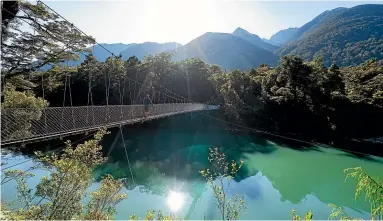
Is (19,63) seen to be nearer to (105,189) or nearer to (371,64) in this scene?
(105,189)

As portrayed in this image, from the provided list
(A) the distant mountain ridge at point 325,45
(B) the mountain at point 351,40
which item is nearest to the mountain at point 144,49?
(A) the distant mountain ridge at point 325,45

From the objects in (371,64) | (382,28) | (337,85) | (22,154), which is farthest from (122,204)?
(382,28)

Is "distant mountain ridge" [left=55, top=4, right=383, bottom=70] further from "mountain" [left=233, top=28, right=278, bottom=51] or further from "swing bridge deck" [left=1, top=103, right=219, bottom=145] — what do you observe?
"swing bridge deck" [left=1, top=103, right=219, bottom=145]

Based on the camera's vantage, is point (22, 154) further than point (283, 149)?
No

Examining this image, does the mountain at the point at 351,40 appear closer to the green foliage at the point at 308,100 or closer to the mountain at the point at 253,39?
the green foliage at the point at 308,100

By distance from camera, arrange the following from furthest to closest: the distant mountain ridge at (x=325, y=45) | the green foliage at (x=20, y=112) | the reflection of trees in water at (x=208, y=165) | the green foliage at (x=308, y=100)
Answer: the distant mountain ridge at (x=325, y=45)
the green foliage at (x=308, y=100)
the reflection of trees in water at (x=208, y=165)
the green foliage at (x=20, y=112)
